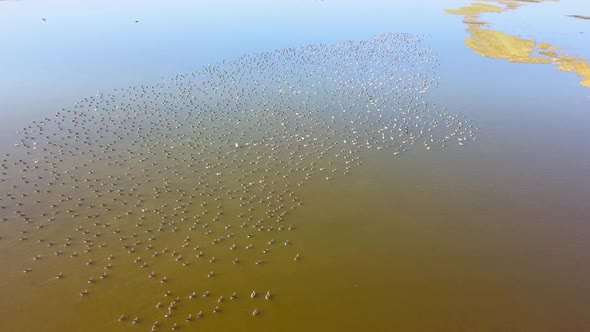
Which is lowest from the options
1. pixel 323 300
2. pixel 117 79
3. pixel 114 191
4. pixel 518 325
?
pixel 518 325

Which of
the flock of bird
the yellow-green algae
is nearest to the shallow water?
the flock of bird

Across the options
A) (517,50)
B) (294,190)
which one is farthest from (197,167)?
(517,50)

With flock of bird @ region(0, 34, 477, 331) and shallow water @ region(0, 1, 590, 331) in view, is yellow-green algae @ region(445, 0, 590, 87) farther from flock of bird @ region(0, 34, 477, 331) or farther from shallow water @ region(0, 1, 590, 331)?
flock of bird @ region(0, 34, 477, 331)

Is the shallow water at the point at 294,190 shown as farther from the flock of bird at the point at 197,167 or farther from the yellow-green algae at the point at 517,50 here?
the yellow-green algae at the point at 517,50

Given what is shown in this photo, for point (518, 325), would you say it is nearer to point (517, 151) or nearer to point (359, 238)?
point (359, 238)

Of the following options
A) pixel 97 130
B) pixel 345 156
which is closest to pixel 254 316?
pixel 345 156
